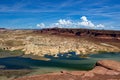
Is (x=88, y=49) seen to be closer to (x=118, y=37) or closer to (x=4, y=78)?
(x=118, y=37)

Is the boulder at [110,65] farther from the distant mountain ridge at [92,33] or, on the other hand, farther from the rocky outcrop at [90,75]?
the distant mountain ridge at [92,33]

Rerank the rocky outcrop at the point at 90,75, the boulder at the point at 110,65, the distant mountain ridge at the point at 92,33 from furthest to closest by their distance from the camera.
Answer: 1. the distant mountain ridge at the point at 92,33
2. the boulder at the point at 110,65
3. the rocky outcrop at the point at 90,75

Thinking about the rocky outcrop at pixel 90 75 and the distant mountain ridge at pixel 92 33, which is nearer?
the rocky outcrop at pixel 90 75

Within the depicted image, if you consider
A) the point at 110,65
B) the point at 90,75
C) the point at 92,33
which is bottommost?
the point at 90,75

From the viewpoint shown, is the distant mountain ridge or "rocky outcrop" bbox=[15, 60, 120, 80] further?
the distant mountain ridge

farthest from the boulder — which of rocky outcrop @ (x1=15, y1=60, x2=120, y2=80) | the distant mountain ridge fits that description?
the distant mountain ridge

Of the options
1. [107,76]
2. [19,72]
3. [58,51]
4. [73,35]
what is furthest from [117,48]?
[107,76]

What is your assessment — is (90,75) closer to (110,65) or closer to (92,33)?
(110,65)

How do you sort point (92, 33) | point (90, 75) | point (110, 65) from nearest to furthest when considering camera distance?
point (90, 75), point (110, 65), point (92, 33)

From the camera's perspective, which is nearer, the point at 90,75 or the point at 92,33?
the point at 90,75

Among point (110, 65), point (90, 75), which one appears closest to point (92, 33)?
point (110, 65)

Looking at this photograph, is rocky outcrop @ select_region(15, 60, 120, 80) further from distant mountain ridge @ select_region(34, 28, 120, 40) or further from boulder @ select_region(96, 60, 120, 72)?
distant mountain ridge @ select_region(34, 28, 120, 40)

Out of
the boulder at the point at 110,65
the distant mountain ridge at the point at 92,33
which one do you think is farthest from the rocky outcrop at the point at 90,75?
the distant mountain ridge at the point at 92,33
